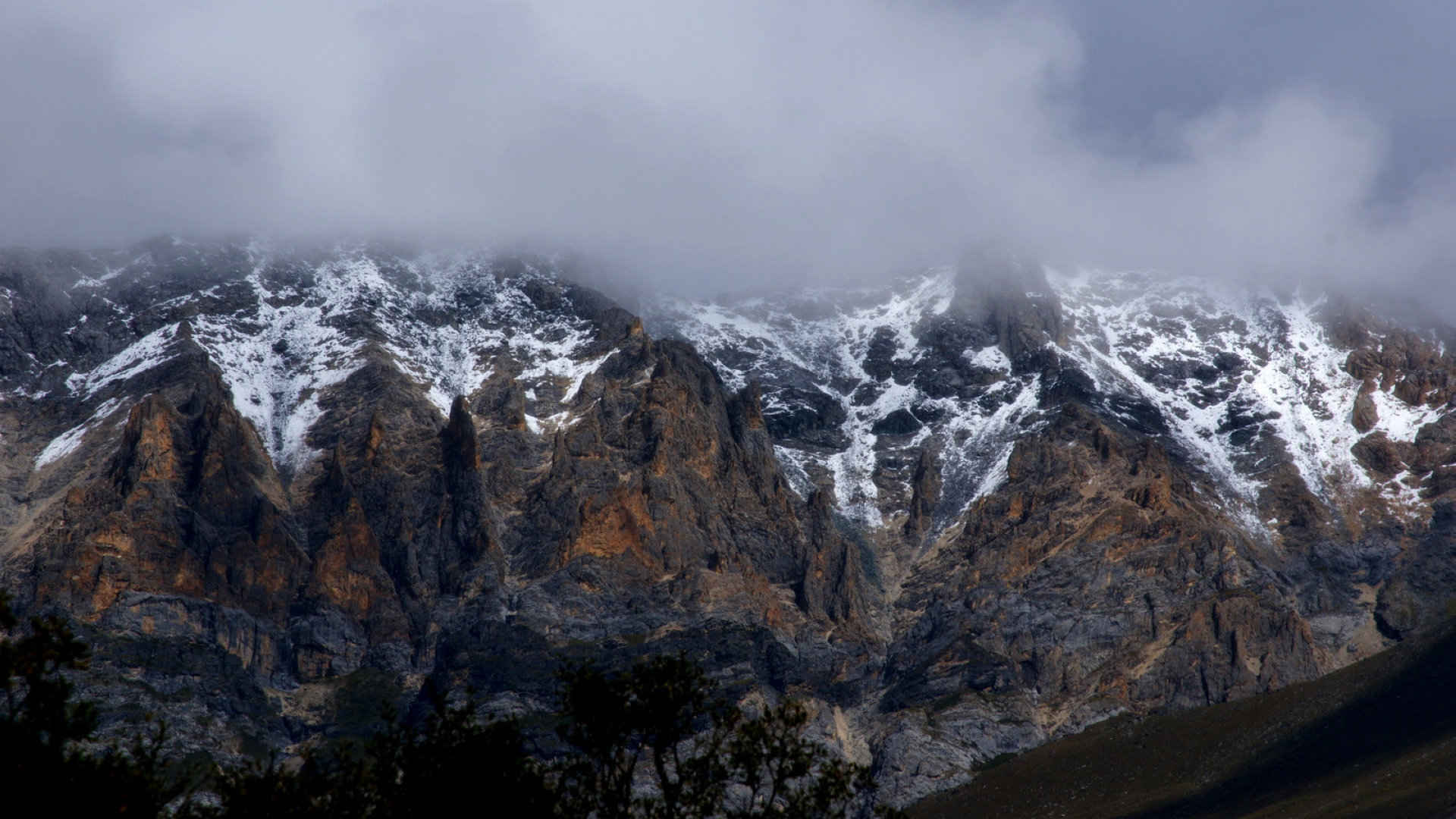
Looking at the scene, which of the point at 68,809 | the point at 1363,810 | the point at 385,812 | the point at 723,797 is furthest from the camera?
the point at 1363,810

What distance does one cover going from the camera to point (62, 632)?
56844 mm

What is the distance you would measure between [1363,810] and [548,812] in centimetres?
14482

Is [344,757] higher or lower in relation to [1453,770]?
lower

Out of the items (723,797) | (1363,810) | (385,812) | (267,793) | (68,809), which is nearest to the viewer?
(68,809)

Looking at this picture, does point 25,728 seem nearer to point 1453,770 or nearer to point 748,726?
point 748,726

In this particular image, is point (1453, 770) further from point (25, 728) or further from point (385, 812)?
point (25, 728)

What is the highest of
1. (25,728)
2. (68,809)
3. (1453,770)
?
(1453,770)

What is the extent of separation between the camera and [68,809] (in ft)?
179

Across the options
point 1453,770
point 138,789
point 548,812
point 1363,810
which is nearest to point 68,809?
point 138,789

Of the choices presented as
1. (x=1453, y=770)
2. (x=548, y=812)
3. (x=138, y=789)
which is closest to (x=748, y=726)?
(x=548, y=812)

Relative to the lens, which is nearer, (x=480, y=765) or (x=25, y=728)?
(x=25, y=728)

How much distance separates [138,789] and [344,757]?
35.8ft

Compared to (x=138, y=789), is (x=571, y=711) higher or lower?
higher

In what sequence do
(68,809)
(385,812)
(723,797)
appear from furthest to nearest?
(723,797), (385,812), (68,809)
